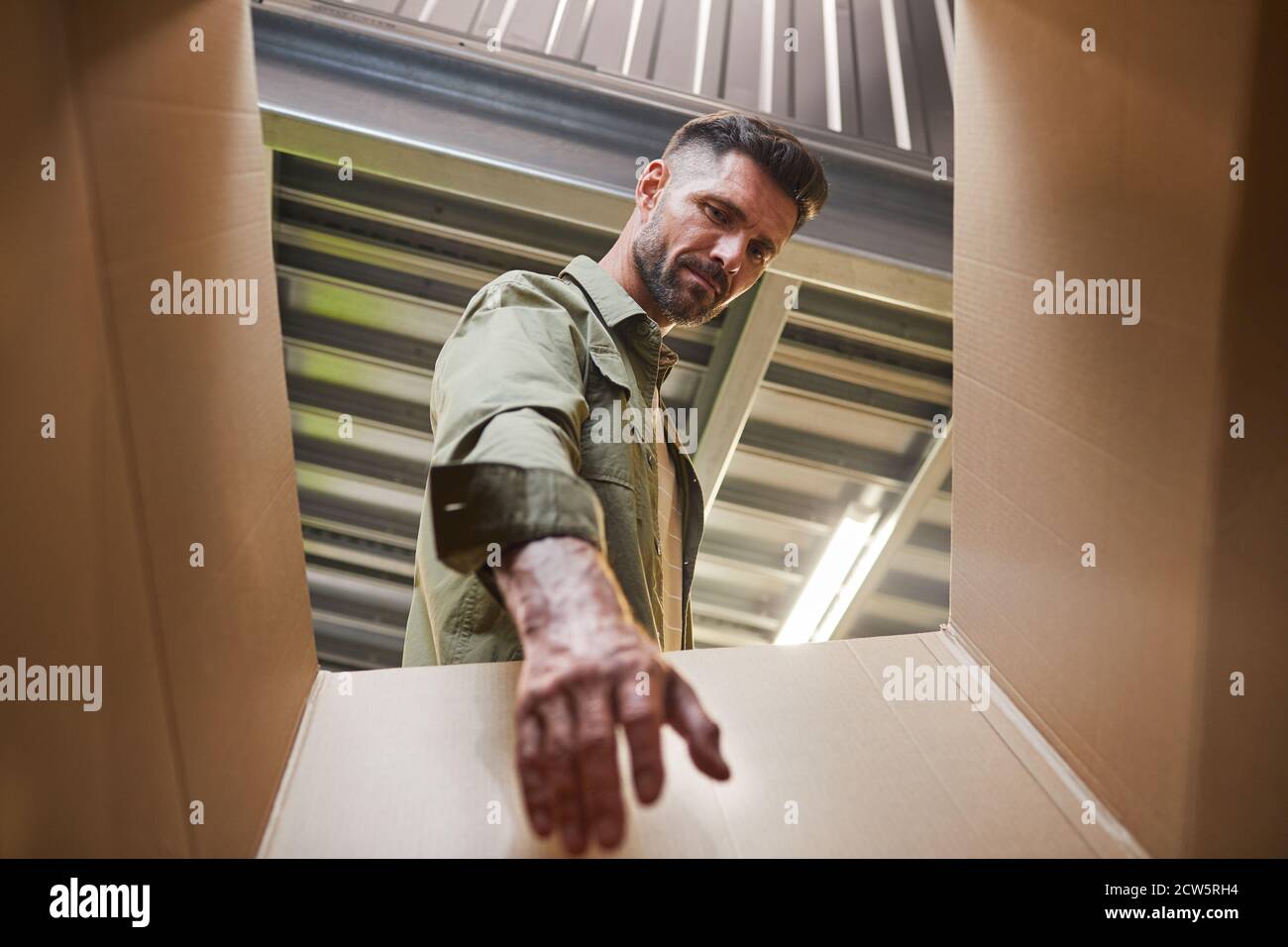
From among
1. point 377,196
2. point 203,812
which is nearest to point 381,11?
point 377,196

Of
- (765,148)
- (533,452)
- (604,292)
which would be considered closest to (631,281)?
(604,292)

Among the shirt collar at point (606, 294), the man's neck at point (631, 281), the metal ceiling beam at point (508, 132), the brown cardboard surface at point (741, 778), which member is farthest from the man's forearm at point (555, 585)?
the metal ceiling beam at point (508, 132)

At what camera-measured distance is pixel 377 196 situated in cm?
266

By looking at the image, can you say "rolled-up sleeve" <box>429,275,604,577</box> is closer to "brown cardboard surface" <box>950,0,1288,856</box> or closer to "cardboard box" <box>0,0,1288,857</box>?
"cardboard box" <box>0,0,1288,857</box>

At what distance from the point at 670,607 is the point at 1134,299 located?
0.81 meters

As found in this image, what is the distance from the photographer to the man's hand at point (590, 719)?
2.07ft

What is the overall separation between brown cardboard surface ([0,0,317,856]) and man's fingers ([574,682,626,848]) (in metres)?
0.32

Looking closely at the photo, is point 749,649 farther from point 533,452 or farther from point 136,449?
point 136,449

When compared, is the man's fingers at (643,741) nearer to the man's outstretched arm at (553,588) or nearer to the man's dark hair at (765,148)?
the man's outstretched arm at (553,588)

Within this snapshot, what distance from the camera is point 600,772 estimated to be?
2.07 ft

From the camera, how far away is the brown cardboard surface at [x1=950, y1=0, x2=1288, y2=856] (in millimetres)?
728

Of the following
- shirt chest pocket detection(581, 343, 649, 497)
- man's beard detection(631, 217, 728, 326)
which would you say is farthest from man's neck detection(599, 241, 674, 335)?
shirt chest pocket detection(581, 343, 649, 497)

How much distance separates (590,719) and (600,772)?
3 cm
